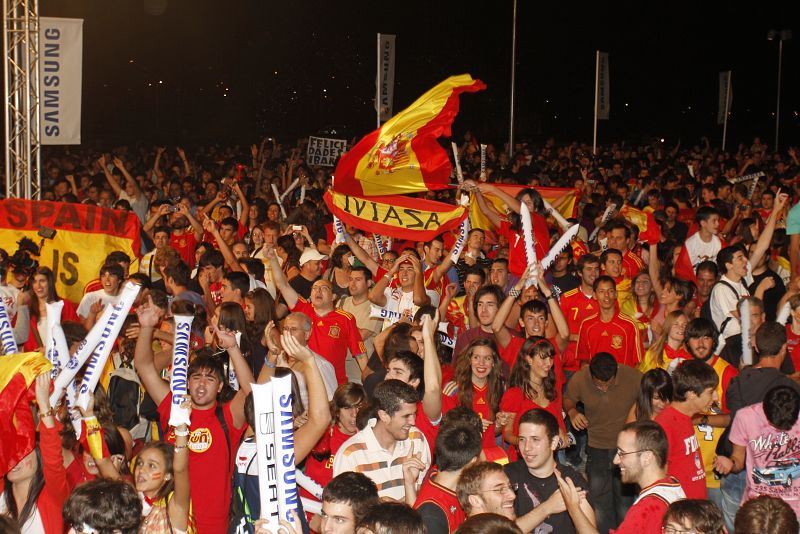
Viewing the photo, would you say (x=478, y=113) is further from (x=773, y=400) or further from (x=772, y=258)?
(x=773, y=400)

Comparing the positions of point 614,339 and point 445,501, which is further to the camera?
point 614,339

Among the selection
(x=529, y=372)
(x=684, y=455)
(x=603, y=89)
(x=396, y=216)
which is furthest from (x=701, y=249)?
Answer: (x=603, y=89)

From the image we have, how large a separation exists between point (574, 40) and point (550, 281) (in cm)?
3303

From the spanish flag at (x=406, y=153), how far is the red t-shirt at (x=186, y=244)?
9.13ft

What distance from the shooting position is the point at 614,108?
4447cm

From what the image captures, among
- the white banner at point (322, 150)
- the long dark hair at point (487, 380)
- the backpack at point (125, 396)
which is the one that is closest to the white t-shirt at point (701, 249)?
the long dark hair at point (487, 380)

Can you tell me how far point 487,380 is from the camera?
308 inches

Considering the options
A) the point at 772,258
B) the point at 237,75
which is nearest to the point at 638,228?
the point at 772,258

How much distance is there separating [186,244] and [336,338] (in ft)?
15.3

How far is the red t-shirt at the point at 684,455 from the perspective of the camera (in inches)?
256

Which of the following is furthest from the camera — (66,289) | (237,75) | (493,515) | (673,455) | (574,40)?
(574,40)

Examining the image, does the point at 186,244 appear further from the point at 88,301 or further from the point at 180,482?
the point at 180,482

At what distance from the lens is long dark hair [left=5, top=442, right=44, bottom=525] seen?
5484mm

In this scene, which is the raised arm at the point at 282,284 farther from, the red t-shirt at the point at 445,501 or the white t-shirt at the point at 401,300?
the red t-shirt at the point at 445,501
